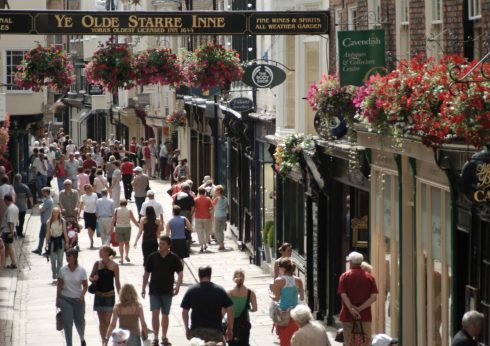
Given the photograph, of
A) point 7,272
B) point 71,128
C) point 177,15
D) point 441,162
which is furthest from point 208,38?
point 71,128

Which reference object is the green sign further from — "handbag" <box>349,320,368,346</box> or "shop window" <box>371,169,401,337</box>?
"handbag" <box>349,320,368,346</box>

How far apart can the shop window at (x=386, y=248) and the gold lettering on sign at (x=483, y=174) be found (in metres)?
5.55

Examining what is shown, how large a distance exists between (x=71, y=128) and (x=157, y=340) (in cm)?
7570

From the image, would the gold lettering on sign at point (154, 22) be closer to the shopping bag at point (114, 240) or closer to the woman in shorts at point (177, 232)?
the woman in shorts at point (177, 232)

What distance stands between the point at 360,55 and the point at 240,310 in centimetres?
412

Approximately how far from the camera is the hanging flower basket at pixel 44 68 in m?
25.5

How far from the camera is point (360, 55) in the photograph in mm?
18688

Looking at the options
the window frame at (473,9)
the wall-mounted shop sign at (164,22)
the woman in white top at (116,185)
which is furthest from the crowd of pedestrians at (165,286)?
the woman in white top at (116,185)

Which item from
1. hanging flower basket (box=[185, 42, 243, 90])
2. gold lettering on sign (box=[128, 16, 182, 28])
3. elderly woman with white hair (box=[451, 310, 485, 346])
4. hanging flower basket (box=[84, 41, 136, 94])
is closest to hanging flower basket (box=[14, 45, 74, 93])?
hanging flower basket (box=[84, 41, 136, 94])

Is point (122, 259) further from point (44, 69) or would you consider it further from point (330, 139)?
point (330, 139)

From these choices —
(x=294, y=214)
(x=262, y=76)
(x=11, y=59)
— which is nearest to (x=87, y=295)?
(x=294, y=214)

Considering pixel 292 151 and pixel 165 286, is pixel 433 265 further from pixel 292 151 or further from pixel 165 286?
pixel 292 151

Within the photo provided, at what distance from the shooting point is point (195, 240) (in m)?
35.0

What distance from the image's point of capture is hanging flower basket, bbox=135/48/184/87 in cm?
2527
